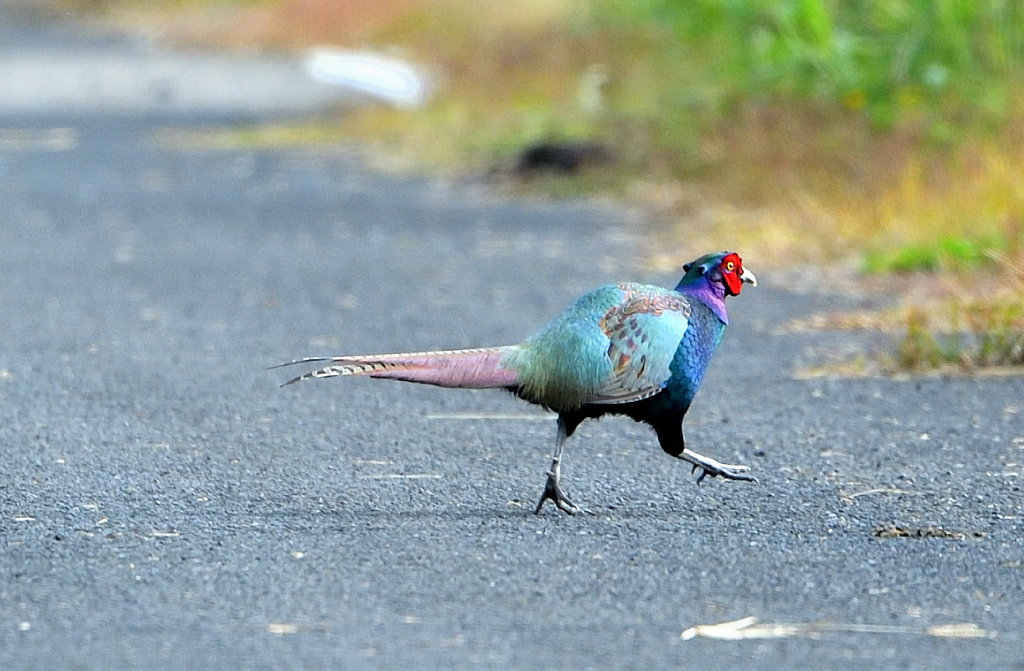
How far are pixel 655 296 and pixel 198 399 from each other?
2433 mm

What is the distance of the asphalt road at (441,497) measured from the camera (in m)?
4.21

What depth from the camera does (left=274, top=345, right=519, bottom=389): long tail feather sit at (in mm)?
4941

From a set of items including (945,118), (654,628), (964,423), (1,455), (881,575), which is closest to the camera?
(654,628)

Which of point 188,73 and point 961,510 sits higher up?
point 188,73

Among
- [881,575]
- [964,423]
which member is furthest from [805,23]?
[881,575]

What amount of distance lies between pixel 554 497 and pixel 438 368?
49 centimetres

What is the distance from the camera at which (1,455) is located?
19.8 feet

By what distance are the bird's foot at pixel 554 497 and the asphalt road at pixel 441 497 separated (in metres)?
0.04

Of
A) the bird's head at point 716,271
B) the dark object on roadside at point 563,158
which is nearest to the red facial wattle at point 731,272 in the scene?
the bird's head at point 716,271

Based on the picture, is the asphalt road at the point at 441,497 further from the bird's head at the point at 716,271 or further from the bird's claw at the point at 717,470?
the bird's head at the point at 716,271

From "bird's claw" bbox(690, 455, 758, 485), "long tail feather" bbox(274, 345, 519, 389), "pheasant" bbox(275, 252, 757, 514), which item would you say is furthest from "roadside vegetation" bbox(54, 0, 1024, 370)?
"long tail feather" bbox(274, 345, 519, 389)

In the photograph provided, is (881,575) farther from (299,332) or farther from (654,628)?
(299,332)

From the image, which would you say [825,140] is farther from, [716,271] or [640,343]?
[640,343]

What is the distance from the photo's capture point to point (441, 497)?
18.1ft
